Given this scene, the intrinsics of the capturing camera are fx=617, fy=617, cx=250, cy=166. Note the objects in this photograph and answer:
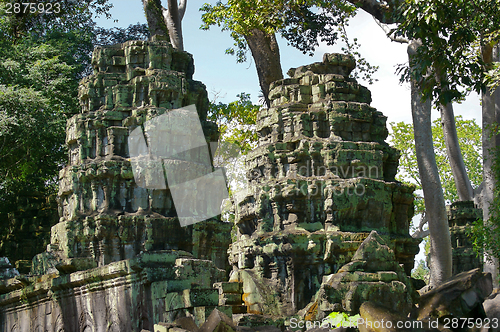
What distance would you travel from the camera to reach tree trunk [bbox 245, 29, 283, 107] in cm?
2436

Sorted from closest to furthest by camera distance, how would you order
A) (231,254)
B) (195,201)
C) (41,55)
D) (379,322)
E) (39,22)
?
(379,322), (231,254), (195,201), (39,22), (41,55)

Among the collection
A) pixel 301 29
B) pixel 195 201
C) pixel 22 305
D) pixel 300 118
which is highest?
pixel 301 29

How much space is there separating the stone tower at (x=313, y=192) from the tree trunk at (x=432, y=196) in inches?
23.5

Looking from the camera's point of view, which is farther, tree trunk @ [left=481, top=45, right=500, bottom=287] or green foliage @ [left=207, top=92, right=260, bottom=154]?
green foliage @ [left=207, top=92, right=260, bottom=154]

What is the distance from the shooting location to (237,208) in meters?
18.7

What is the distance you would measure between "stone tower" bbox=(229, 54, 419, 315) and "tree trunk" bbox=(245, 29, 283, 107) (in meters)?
5.40

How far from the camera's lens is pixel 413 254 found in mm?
17125

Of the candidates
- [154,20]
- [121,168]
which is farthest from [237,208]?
[154,20]

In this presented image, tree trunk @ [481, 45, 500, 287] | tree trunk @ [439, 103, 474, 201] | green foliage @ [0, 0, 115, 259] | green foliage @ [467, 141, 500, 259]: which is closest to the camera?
green foliage @ [467, 141, 500, 259]

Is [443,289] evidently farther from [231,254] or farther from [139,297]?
[231,254]

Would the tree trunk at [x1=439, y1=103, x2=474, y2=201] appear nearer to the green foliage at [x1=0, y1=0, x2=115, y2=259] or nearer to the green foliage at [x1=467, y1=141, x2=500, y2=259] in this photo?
the green foliage at [x1=467, y1=141, x2=500, y2=259]

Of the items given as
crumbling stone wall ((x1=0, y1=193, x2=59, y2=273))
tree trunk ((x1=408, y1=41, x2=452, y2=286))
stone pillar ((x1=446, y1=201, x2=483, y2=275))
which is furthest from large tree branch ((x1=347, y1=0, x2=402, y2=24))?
crumbling stone wall ((x1=0, y1=193, x2=59, y2=273))

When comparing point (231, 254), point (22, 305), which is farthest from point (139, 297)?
point (231, 254)

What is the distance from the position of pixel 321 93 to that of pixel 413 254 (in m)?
5.30
